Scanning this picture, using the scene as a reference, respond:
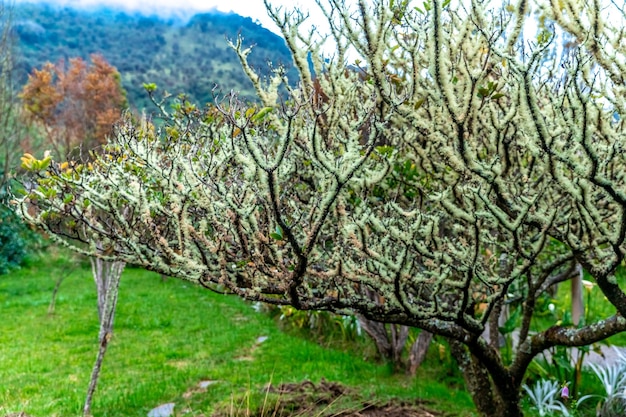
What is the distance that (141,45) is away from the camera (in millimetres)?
53688

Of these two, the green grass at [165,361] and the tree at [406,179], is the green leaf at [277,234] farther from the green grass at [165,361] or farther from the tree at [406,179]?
the green grass at [165,361]

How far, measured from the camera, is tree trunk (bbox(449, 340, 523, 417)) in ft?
12.0

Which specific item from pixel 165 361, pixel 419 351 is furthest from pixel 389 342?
pixel 165 361

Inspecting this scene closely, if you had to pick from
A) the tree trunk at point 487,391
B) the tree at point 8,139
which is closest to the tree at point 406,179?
the tree trunk at point 487,391

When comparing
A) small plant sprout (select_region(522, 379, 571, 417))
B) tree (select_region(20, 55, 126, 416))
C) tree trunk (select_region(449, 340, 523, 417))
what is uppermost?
tree (select_region(20, 55, 126, 416))

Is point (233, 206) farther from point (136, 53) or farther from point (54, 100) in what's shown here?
point (136, 53)

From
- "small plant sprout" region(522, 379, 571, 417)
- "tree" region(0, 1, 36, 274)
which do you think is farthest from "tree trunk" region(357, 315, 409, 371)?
"tree" region(0, 1, 36, 274)

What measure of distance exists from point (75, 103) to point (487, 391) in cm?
1867

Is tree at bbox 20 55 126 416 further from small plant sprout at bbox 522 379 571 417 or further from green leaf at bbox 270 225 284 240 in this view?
green leaf at bbox 270 225 284 240

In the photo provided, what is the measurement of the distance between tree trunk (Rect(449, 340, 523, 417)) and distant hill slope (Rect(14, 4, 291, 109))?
1287 inches

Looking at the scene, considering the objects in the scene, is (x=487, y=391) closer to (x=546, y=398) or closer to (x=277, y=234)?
(x=546, y=398)

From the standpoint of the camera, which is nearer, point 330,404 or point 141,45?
point 330,404

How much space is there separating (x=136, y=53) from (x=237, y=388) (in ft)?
167

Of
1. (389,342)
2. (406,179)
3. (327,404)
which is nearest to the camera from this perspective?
(406,179)
